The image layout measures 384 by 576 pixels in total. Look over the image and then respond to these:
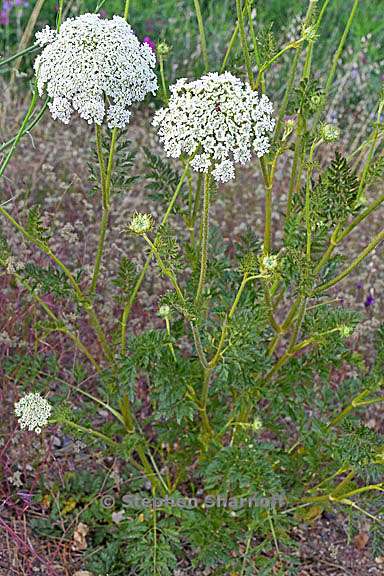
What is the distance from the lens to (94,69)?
1.38 m

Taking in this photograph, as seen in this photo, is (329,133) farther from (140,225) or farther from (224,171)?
(140,225)

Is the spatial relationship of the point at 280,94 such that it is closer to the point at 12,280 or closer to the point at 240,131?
the point at 12,280

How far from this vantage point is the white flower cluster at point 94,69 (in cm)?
139

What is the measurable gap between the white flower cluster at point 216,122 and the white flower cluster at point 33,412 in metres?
0.71

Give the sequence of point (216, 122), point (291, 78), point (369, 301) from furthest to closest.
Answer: point (369, 301) < point (291, 78) < point (216, 122)

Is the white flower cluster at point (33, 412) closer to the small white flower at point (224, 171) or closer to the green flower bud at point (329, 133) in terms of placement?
the small white flower at point (224, 171)

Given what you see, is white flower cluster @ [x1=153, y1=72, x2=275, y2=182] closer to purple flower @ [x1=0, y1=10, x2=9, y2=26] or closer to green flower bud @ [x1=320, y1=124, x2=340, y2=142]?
green flower bud @ [x1=320, y1=124, x2=340, y2=142]

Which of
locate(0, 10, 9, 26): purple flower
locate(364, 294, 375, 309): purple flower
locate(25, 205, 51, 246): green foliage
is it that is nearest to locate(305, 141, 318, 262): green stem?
locate(25, 205, 51, 246): green foliage

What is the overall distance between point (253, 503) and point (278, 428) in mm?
203

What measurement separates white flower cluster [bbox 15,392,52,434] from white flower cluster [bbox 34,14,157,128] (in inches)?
25.8

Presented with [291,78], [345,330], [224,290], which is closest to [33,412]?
[224,290]

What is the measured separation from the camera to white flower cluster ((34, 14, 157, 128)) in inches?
54.7

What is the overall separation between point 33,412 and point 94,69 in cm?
77

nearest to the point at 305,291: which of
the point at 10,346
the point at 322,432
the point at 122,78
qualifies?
the point at 322,432
